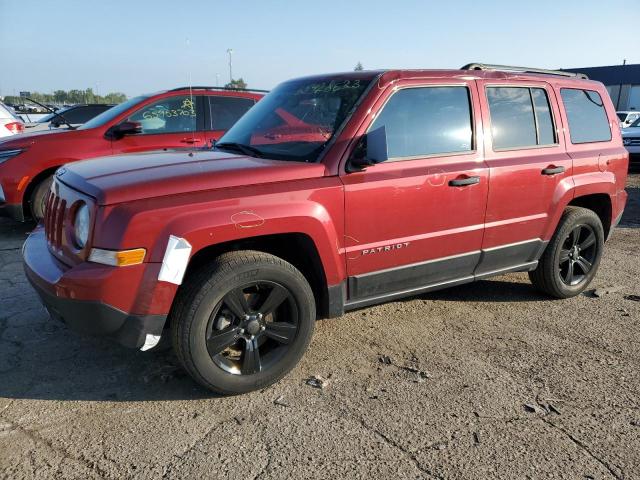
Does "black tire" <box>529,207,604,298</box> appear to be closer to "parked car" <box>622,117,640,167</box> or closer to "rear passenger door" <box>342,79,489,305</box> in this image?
"rear passenger door" <box>342,79,489,305</box>

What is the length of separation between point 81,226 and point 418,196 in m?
2.03

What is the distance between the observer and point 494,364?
3402 mm

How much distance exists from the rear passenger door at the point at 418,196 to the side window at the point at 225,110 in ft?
13.7

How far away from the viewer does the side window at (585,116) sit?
4.41 meters

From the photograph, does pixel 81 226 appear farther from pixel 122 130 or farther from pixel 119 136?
pixel 119 136

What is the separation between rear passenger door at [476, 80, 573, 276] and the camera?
12.5 ft

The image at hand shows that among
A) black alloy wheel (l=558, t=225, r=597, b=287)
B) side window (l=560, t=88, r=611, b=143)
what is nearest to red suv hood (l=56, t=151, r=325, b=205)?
side window (l=560, t=88, r=611, b=143)

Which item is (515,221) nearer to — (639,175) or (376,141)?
(376,141)

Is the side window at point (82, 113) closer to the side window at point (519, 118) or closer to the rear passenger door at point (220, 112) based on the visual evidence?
the rear passenger door at point (220, 112)

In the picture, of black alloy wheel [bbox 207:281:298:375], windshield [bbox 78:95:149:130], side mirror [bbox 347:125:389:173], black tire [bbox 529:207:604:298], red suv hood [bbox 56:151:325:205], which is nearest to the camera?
red suv hood [bbox 56:151:325:205]

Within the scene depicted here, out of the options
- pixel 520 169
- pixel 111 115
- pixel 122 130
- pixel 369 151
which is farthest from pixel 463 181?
pixel 111 115

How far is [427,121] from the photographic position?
11.6ft

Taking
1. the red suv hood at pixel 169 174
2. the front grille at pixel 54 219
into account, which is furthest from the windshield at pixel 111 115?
the front grille at pixel 54 219

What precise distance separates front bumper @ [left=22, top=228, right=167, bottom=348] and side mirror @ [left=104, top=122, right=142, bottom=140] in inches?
147
